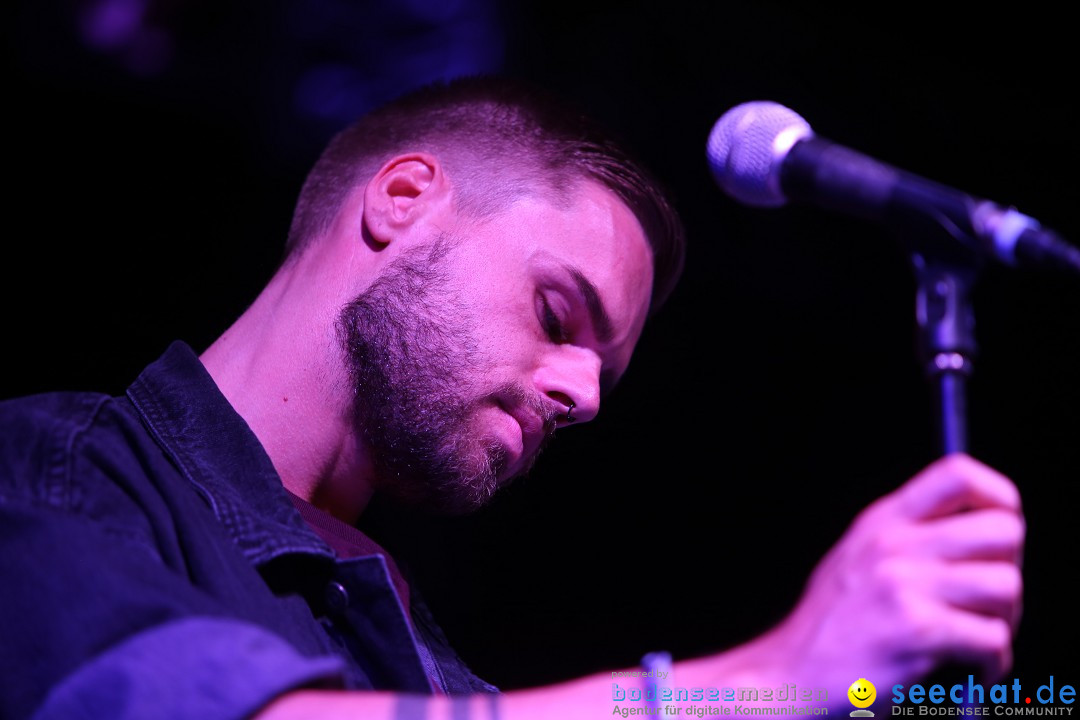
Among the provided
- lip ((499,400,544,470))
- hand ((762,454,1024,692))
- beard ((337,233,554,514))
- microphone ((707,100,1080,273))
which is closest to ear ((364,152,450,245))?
beard ((337,233,554,514))

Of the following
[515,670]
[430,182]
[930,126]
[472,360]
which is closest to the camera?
[472,360]

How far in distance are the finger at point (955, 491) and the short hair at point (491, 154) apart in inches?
51.2

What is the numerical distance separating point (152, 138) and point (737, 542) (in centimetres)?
193

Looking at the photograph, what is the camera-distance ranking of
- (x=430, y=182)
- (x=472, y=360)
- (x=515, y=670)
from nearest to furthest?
(x=472, y=360) → (x=430, y=182) → (x=515, y=670)

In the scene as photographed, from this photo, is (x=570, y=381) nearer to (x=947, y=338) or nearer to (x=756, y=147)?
(x=756, y=147)

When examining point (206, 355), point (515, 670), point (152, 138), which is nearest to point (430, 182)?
point (206, 355)

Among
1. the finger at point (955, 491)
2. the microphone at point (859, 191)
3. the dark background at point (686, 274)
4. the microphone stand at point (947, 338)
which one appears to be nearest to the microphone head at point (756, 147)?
the microphone at point (859, 191)

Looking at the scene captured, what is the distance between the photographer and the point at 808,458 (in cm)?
269

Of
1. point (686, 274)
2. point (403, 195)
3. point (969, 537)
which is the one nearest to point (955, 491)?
point (969, 537)

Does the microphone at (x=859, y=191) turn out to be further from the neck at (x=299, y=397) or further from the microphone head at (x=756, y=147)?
the neck at (x=299, y=397)

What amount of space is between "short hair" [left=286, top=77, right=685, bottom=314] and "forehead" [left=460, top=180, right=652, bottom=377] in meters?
0.04

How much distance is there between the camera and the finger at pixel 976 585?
2.83 ft

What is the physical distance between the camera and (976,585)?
2.83ft

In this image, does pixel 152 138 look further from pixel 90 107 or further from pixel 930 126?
pixel 930 126
